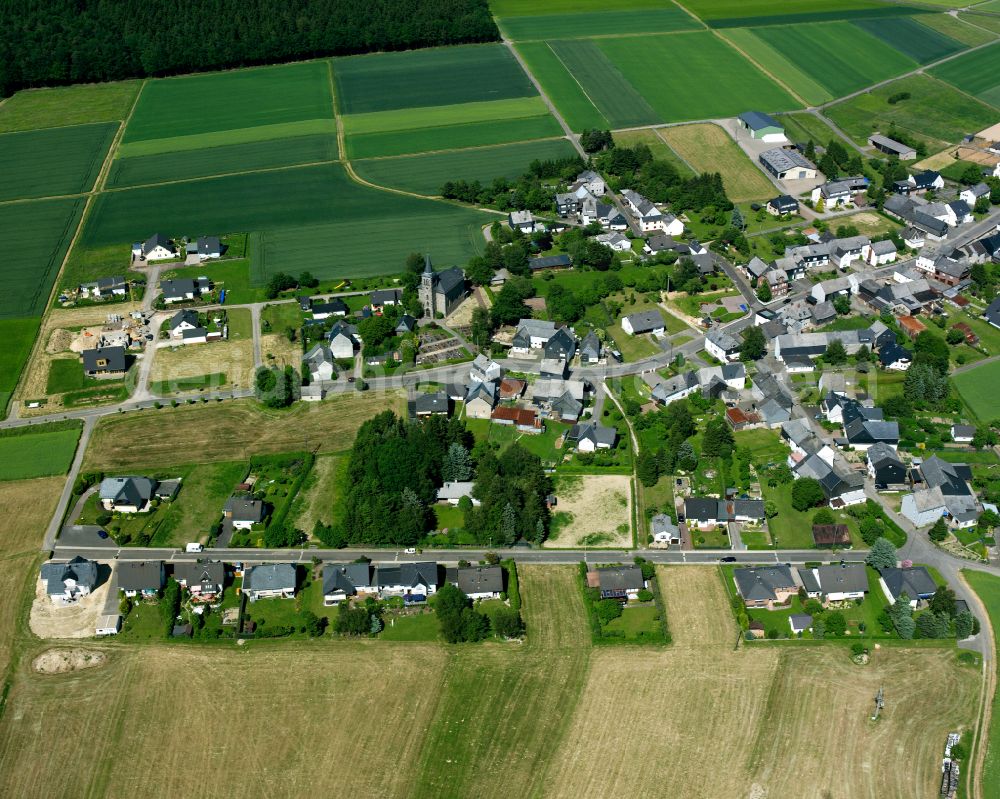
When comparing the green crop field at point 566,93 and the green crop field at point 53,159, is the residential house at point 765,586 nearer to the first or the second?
the green crop field at point 566,93

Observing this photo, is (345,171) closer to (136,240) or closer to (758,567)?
(136,240)

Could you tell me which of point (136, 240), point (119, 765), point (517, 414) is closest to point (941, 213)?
point (517, 414)

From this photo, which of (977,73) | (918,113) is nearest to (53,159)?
(918,113)

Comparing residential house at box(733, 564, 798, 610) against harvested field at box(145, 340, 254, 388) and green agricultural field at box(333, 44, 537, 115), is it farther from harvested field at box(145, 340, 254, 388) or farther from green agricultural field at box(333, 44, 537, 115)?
green agricultural field at box(333, 44, 537, 115)

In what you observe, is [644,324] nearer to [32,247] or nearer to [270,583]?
[270,583]

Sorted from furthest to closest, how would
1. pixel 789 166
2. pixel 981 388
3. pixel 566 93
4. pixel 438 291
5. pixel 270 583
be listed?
1. pixel 566 93
2. pixel 789 166
3. pixel 438 291
4. pixel 981 388
5. pixel 270 583
